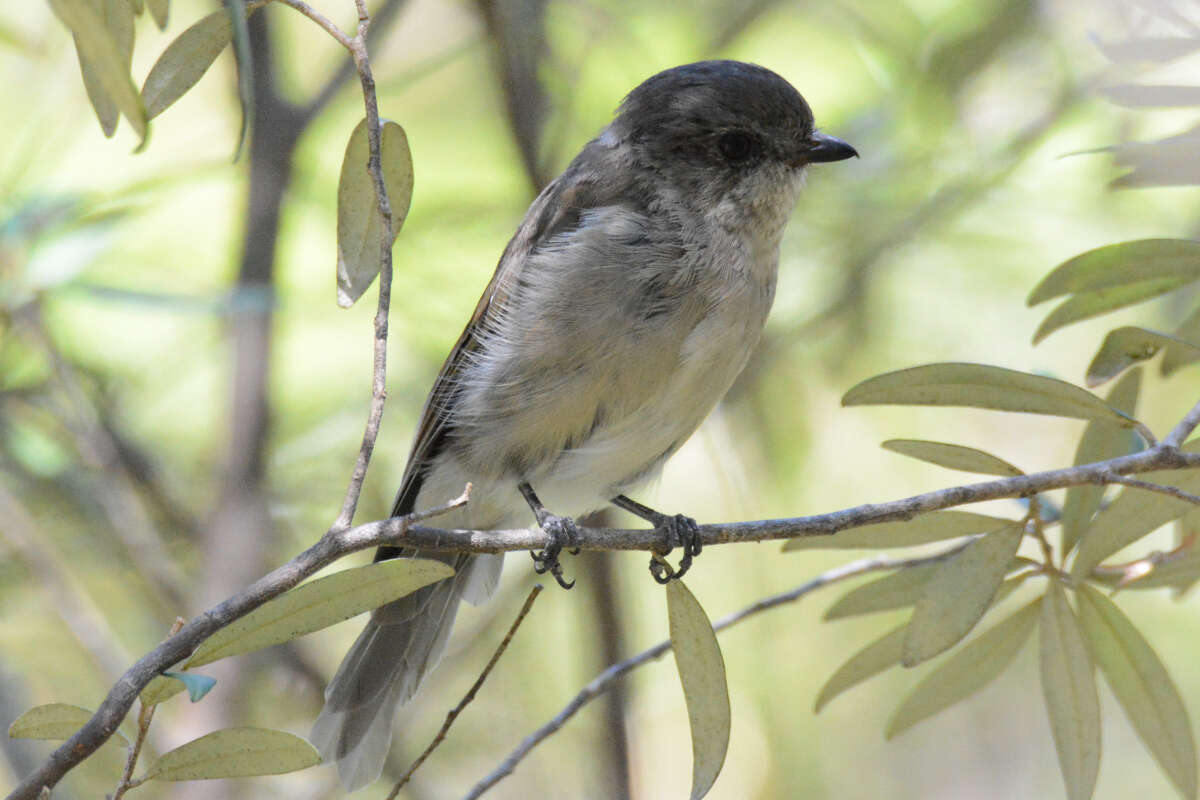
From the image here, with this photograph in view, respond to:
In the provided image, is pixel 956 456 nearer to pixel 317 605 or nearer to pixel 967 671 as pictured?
pixel 967 671

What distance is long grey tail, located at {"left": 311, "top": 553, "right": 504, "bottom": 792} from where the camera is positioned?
3008mm

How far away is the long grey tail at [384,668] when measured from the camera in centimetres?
301

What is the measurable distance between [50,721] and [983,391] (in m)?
1.54

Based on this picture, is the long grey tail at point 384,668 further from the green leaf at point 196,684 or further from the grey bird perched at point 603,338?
the green leaf at point 196,684

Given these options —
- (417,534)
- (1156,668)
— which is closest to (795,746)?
(1156,668)

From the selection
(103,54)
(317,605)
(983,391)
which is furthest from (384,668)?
(103,54)

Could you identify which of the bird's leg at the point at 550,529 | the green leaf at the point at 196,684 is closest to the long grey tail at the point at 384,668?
the bird's leg at the point at 550,529

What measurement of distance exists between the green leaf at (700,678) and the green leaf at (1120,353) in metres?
0.85

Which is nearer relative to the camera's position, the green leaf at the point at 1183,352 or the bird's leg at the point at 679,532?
the green leaf at the point at 1183,352

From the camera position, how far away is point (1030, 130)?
411 cm

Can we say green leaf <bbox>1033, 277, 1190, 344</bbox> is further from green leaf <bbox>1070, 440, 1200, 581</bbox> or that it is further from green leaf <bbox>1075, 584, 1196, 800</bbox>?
green leaf <bbox>1075, 584, 1196, 800</bbox>

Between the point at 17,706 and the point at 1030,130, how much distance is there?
3.55 m

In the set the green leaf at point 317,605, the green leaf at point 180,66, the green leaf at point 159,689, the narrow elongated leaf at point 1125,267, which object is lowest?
the green leaf at point 159,689

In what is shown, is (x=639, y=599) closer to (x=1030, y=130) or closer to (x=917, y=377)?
(x=1030, y=130)
